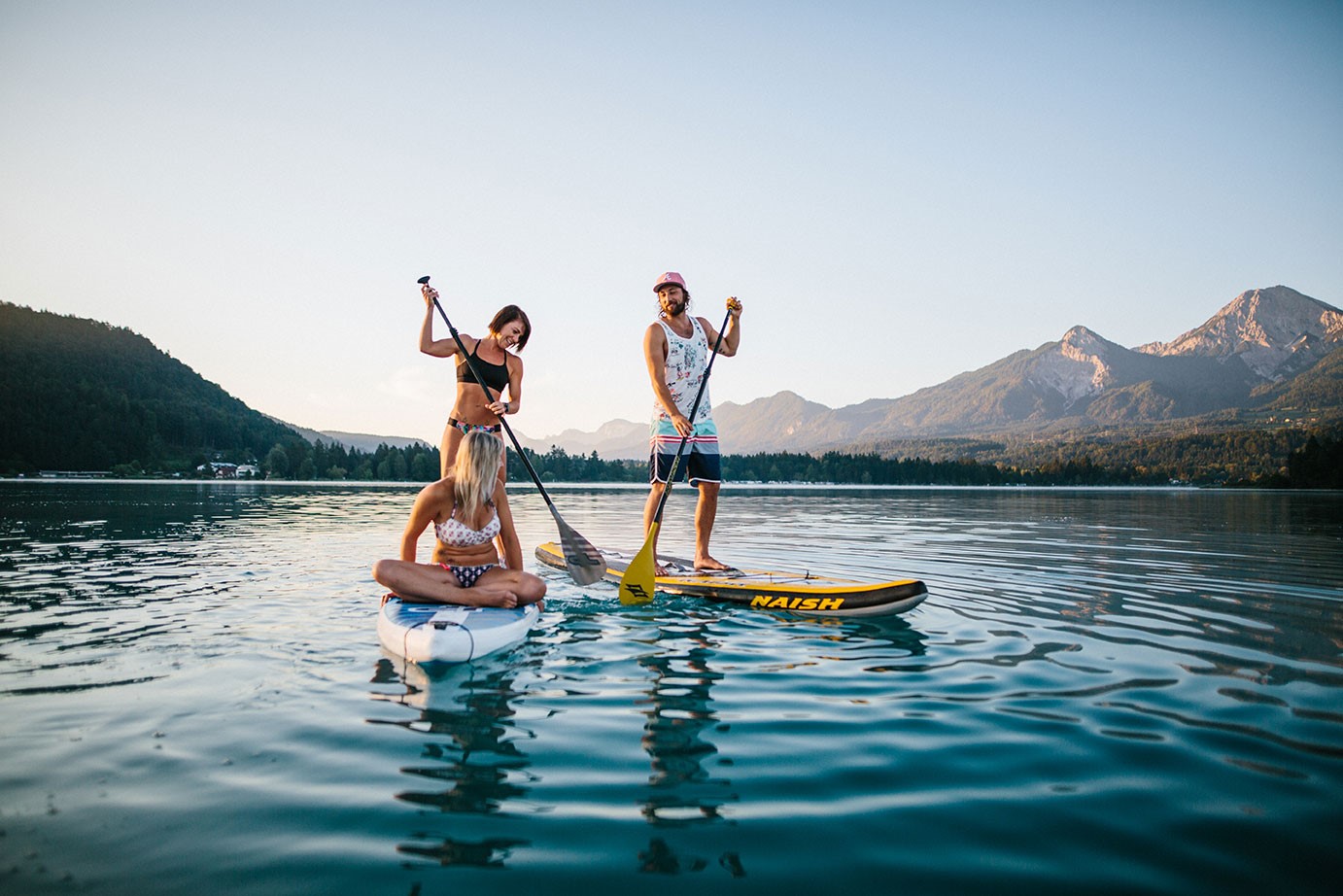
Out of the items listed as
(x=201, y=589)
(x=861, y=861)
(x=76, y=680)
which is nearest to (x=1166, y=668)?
(x=861, y=861)

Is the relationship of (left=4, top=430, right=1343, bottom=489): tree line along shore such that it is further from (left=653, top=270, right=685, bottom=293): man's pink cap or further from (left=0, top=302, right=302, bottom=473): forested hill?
(left=653, top=270, right=685, bottom=293): man's pink cap

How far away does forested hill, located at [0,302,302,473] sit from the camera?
130375mm

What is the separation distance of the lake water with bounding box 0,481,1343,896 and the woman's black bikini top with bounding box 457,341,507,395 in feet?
9.96

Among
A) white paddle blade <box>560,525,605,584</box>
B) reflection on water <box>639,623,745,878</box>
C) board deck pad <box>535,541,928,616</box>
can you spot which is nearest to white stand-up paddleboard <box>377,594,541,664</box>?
reflection on water <box>639,623,745,878</box>

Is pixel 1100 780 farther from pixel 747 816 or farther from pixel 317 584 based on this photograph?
pixel 317 584

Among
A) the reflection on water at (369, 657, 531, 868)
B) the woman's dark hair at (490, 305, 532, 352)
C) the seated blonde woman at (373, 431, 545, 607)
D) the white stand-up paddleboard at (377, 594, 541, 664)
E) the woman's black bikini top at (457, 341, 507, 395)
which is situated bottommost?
the reflection on water at (369, 657, 531, 868)

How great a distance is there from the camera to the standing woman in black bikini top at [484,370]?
32.3 feet

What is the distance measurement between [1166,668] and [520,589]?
19.1 ft

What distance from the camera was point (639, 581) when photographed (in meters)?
9.30

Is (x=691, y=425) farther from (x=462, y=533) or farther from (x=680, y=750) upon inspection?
(x=680, y=750)

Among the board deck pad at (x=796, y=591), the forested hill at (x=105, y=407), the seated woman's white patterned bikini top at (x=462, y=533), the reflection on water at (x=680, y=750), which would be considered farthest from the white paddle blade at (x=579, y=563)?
the forested hill at (x=105, y=407)

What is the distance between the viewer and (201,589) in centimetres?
994

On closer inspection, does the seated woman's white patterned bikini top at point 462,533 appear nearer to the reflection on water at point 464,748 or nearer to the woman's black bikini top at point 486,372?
the reflection on water at point 464,748

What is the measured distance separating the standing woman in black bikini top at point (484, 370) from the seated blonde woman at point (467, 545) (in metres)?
2.16
